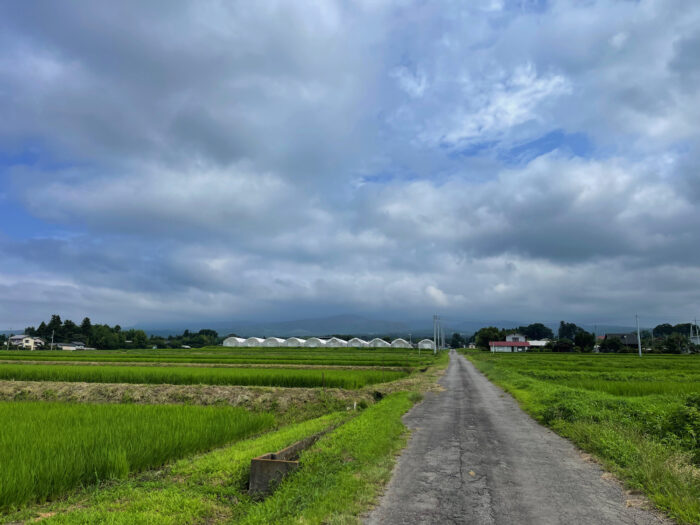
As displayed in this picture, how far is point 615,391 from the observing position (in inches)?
866

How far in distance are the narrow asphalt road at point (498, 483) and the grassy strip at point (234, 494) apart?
59 cm

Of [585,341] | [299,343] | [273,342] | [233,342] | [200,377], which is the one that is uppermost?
[200,377]

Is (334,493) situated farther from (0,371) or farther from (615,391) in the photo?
(0,371)

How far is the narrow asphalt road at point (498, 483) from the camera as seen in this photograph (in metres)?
6.16

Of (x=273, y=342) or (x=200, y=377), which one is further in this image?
(x=273, y=342)

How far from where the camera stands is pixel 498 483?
768cm

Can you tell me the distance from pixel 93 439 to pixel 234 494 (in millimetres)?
4348

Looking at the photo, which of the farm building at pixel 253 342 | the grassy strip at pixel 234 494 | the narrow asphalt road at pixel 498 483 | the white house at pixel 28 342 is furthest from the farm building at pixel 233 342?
the grassy strip at pixel 234 494

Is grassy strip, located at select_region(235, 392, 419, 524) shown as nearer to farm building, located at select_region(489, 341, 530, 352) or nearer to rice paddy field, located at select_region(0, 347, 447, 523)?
rice paddy field, located at select_region(0, 347, 447, 523)

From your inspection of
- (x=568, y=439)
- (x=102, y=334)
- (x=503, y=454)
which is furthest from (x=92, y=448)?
(x=102, y=334)

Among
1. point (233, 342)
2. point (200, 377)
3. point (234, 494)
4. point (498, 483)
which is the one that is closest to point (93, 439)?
point (234, 494)

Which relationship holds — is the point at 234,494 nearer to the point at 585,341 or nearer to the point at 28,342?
the point at 585,341

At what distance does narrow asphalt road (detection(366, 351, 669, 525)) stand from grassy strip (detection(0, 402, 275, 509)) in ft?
17.7

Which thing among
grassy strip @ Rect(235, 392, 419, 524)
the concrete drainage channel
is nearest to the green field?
grassy strip @ Rect(235, 392, 419, 524)
